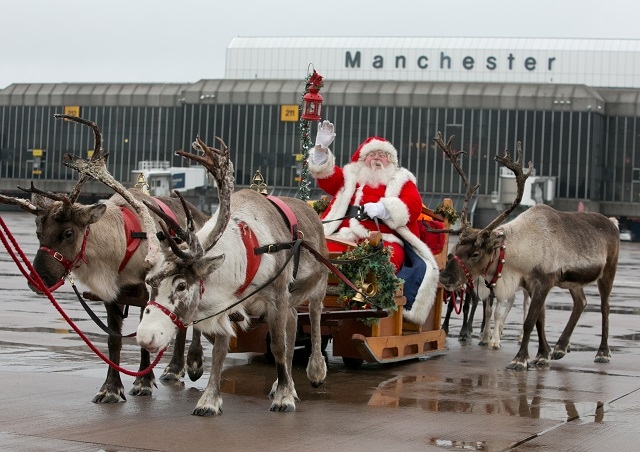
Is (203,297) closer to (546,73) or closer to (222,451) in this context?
(222,451)

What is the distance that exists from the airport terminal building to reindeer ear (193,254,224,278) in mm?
76413

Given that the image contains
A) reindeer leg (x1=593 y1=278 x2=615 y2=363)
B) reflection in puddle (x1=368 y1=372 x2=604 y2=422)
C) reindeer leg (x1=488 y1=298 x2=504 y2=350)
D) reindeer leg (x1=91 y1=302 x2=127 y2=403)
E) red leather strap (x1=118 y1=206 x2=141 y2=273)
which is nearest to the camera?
reindeer leg (x1=91 y1=302 x2=127 y2=403)

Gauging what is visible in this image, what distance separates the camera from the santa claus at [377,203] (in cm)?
1322

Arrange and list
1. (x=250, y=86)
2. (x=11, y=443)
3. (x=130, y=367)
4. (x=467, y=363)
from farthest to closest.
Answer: (x=250, y=86) → (x=467, y=363) → (x=130, y=367) → (x=11, y=443)

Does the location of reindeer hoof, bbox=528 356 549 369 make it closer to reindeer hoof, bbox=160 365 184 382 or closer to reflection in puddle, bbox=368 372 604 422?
reflection in puddle, bbox=368 372 604 422

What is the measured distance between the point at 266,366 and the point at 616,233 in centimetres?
519

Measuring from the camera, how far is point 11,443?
7984 millimetres

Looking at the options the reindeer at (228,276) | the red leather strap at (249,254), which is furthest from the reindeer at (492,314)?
the red leather strap at (249,254)

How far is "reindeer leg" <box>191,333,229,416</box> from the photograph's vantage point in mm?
9398

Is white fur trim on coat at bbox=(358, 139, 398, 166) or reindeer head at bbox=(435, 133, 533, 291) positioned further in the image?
white fur trim on coat at bbox=(358, 139, 398, 166)

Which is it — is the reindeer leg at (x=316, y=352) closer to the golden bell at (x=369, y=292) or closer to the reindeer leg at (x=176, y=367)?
the golden bell at (x=369, y=292)

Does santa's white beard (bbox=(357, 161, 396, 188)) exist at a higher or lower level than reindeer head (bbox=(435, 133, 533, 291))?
higher

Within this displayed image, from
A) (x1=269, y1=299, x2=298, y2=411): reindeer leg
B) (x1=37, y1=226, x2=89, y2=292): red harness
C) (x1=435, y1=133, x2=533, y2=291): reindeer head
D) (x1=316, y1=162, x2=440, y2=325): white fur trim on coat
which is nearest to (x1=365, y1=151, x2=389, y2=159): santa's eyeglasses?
(x1=316, y1=162, x2=440, y2=325): white fur trim on coat

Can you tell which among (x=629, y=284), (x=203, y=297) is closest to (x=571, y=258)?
(x=203, y=297)
